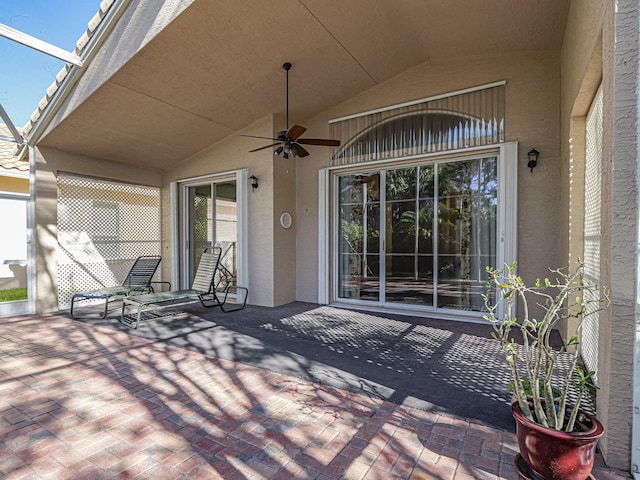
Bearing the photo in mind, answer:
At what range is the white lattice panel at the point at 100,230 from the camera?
5.76 m

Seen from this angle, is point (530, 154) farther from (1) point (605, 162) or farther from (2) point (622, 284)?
(2) point (622, 284)

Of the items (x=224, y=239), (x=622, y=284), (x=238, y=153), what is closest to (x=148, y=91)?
(x=238, y=153)

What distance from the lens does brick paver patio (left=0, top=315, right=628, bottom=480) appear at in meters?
1.80

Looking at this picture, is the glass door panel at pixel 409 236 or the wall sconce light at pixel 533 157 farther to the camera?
the glass door panel at pixel 409 236

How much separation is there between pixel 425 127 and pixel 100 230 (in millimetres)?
5979

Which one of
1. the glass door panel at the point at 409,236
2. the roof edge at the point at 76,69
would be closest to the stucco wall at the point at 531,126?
the glass door panel at the point at 409,236

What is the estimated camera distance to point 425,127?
5309mm

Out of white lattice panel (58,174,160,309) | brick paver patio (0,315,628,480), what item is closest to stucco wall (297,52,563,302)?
brick paver patio (0,315,628,480)

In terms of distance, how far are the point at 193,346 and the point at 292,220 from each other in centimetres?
313

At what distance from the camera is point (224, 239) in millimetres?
6734

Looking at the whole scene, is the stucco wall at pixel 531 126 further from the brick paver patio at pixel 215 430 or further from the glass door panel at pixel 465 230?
the brick paver patio at pixel 215 430

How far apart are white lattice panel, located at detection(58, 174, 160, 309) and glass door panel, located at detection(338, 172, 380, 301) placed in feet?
13.2

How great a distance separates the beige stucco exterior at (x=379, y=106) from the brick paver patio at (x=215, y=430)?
917 mm

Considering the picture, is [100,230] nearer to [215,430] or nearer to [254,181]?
[254,181]
